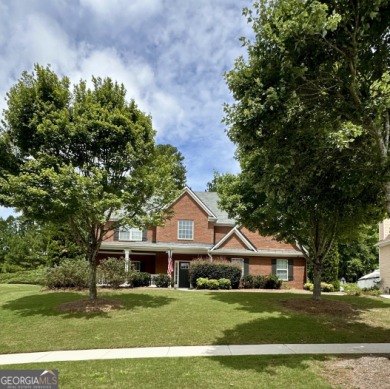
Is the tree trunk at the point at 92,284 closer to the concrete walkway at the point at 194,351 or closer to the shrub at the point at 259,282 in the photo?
the concrete walkway at the point at 194,351

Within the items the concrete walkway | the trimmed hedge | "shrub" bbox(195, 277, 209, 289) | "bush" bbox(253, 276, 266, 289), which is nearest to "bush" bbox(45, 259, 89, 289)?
"shrub" bbox(195, 277, 209, 289)

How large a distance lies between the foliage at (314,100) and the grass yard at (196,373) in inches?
164

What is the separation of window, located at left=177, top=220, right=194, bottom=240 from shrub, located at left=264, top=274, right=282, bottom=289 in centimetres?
755

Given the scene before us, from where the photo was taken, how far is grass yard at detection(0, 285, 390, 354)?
11.0m

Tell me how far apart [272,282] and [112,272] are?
11756 mm

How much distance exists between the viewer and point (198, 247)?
2961 centimetres

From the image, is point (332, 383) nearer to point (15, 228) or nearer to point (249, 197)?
point (249, 197)

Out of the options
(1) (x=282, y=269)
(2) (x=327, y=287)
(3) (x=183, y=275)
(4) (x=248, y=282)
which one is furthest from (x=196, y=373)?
(1) (x=282, y=269)

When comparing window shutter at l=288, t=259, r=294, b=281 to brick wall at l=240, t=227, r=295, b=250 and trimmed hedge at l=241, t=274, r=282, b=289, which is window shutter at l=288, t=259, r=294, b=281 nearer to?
brick wall at l=240, t=227, r=295, b=250

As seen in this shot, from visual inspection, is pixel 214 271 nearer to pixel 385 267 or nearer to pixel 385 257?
pixel 385 267

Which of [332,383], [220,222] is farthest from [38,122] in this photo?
[220,222]

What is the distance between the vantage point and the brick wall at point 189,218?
30991mm

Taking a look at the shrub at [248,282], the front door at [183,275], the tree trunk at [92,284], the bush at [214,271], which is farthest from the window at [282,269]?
the tree trunk at [92,284]

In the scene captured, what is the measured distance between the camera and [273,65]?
840cm
